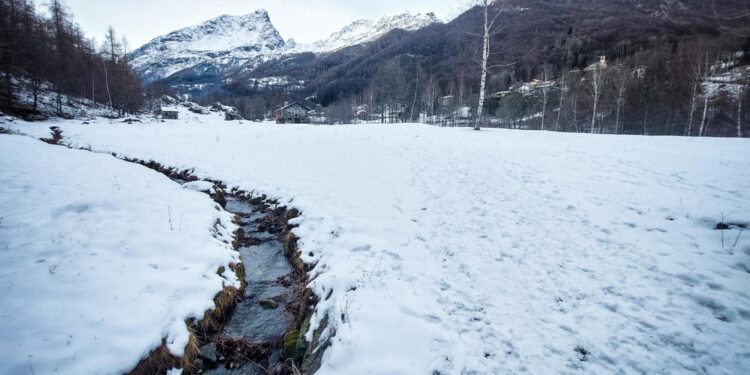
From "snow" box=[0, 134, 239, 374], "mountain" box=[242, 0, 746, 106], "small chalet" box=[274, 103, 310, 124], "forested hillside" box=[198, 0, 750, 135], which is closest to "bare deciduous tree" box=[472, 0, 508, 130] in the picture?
"forested hillside" box=[198, 0, 750, 135]

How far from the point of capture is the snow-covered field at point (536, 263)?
3578 mm

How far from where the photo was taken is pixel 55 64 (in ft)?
133

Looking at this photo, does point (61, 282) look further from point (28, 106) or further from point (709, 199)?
point (28, 106)

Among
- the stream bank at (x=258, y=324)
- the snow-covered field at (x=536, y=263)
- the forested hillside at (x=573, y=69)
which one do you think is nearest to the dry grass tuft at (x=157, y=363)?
the stream bank at (x=258, y=324)

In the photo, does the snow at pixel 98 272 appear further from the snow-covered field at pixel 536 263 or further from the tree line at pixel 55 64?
the tree line at pixel 55 64

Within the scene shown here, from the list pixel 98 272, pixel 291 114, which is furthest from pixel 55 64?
pixel 98 272

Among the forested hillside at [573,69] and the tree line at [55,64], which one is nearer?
the tree line at [55,64]

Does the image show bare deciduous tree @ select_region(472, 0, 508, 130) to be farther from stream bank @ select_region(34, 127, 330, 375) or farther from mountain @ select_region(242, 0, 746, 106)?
mountain @ select_region(242, 0, 746, 106)

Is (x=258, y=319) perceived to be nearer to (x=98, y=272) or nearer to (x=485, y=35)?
(x=98, y=272)

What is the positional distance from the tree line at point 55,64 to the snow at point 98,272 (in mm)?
39021

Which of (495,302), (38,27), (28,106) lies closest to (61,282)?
(495,302)

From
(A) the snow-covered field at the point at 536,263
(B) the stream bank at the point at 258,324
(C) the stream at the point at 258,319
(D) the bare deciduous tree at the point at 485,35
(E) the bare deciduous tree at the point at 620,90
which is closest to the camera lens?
(A) the snow-covered field at the point at 536,263

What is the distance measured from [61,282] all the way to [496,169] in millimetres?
11567

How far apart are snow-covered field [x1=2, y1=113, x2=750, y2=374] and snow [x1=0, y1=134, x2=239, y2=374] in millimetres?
290
